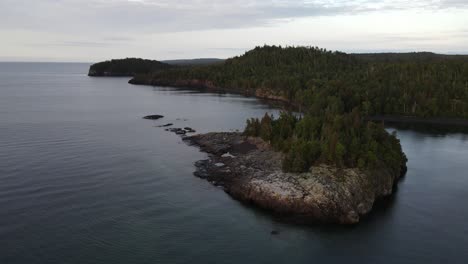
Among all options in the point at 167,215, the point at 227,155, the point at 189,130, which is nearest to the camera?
the point at 167,215

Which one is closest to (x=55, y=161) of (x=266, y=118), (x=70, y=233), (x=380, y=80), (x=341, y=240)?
(x=70, y=233)

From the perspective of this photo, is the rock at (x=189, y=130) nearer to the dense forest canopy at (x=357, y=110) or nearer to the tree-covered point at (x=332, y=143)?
the dense forest canopy at (x=357, y=110)

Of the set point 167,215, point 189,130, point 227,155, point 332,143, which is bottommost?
point 167,215

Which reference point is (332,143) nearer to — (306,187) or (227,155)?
(306,187)

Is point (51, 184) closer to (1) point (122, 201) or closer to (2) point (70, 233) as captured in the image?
(1) point (122, 201)

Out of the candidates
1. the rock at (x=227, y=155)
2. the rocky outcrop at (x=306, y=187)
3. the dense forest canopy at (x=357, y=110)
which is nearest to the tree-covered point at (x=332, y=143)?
the dense forest canopy at (x=357, y=110)

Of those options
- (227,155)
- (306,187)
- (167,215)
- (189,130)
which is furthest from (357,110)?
(167,215)
